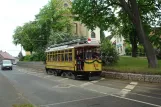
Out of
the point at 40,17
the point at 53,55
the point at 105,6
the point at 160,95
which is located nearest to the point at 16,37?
the point at 40,17

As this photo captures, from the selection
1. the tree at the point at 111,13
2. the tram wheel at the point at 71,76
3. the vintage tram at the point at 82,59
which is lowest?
the tram wheel at the point at 71,76

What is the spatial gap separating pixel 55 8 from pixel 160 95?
2041 inches

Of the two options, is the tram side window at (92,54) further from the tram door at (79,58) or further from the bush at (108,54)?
the bush at (108,54)

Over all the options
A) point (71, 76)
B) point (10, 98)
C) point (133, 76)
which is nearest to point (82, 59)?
point (71, 76)

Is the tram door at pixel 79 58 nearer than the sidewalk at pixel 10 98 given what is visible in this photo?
No

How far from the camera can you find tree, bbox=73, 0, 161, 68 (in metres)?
26.3

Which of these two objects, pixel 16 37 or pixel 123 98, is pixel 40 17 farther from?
pixel 123 98

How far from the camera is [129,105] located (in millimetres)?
12234

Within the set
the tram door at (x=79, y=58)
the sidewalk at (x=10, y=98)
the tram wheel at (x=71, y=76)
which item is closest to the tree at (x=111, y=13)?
the tram door at (x=79, y=58)

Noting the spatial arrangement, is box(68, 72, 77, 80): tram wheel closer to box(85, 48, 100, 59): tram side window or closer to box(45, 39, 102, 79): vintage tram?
box(45, 39, 102, 79): vintage tram

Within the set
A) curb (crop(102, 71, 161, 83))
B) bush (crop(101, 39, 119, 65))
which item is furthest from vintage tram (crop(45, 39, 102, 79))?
bush (crop(101, 39, 119, 65))

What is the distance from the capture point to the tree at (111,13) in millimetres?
26266

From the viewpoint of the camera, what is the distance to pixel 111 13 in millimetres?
30312

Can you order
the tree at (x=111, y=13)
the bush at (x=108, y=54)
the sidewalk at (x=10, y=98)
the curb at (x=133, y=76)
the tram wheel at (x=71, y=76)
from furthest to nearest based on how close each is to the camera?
the bush at (x=108, y=54), the tram wheel at (x=71, y=76), the tree at (x=111, y=13), the curb at (x=133, y=76), the sidewalk at (x=10, y=98)
